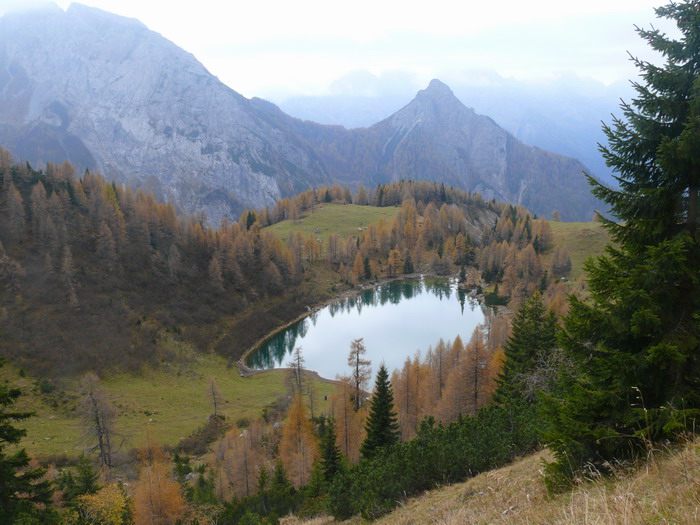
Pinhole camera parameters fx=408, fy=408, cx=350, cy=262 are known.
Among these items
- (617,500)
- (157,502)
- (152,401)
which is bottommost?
(152,401)

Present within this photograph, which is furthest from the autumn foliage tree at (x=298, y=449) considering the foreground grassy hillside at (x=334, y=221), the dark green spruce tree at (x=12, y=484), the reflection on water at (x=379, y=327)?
the foreground grassy hillside at (x=334, y=221)

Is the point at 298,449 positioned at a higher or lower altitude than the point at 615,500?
lower

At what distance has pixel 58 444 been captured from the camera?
146ft

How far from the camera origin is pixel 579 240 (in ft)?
444

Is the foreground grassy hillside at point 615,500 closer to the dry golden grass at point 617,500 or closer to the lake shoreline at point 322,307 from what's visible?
the dry golden grass at point 617,500

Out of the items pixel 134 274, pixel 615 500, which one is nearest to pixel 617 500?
pixel 615 500

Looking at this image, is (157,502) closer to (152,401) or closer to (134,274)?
(152,401)

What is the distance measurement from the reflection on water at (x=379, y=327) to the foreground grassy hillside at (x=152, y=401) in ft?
33.2

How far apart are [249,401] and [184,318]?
28.9 m

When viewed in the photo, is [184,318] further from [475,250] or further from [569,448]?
[475,250]

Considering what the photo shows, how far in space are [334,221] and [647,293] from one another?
16391 centimetres

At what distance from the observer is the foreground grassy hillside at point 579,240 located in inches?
4899

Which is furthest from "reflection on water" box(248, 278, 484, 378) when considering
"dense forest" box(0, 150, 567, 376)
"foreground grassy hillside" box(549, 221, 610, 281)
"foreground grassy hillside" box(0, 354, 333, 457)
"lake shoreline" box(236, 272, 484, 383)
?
"foreground grassy hillside" box(549, 221, 610, 281)

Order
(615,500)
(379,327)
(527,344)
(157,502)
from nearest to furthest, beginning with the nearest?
(615,500)
(157,502)
(527,344)
(379,327)
